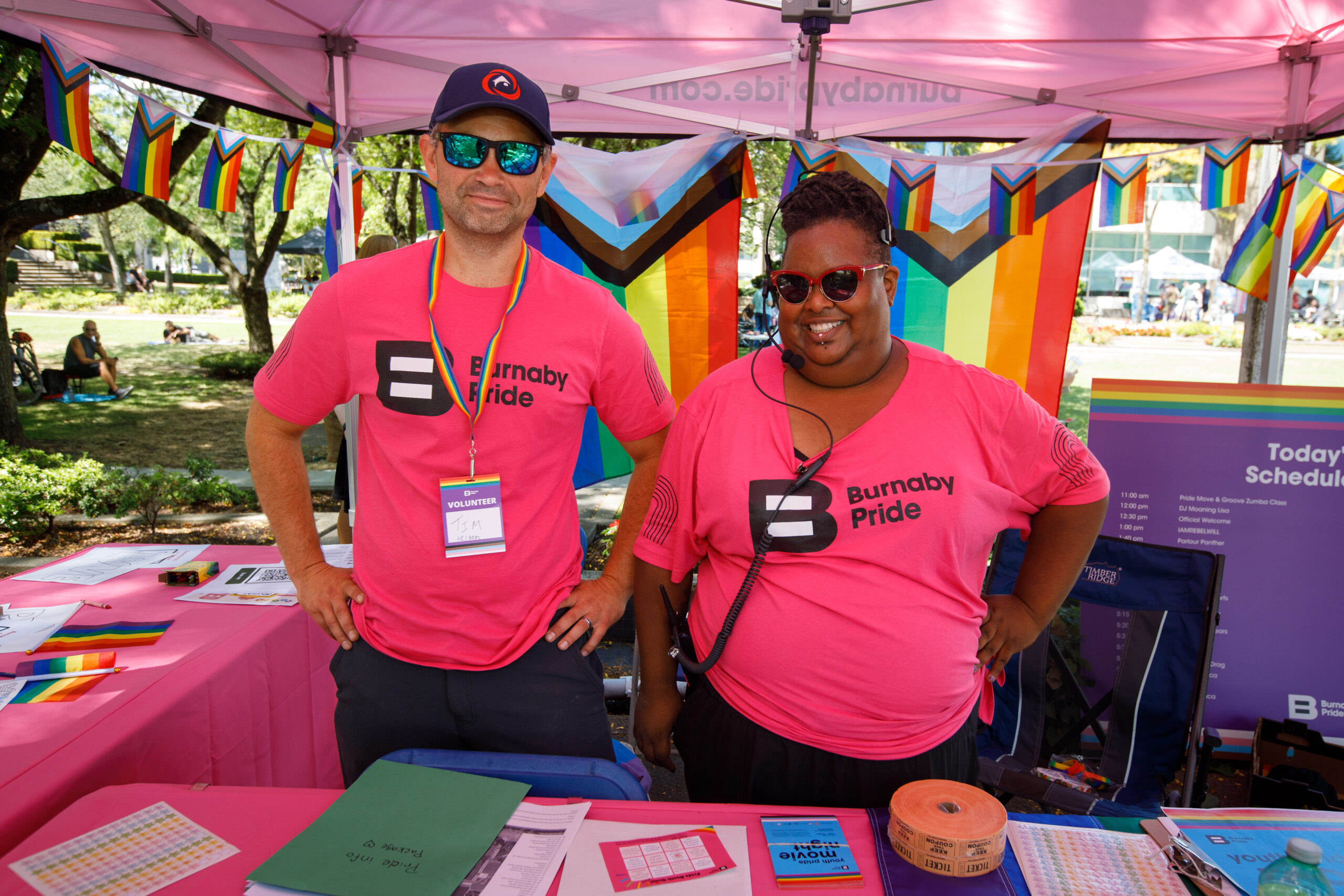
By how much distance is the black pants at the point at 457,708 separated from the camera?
5.65 ft

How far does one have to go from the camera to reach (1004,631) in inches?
74.5

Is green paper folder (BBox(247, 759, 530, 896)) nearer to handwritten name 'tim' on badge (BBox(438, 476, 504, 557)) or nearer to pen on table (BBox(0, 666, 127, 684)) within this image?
handwritten name 'tim' on badge (BBox(438, 476, 504, 557))

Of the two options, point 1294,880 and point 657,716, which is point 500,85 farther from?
point 1294,880

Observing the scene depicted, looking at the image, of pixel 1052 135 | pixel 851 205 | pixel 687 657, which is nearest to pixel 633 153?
pixel 1052 135

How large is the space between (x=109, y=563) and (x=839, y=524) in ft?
8.60

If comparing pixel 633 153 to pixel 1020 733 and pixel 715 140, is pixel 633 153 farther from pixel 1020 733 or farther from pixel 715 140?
pixel 1020 733

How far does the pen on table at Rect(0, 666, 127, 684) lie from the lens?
1907mm

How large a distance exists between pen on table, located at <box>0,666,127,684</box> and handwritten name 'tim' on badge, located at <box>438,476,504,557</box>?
1.03m

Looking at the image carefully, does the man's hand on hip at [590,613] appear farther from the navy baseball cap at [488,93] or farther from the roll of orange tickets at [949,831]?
the navy baseball cap at [488,93]

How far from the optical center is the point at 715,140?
11.4ft

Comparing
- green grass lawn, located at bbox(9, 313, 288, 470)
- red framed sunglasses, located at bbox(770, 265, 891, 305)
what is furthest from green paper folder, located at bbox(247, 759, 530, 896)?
green grass lawn, located at bbox(9, 313, 288, 470)

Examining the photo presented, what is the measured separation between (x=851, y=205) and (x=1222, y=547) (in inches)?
105

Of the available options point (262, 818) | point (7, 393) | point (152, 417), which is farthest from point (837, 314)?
point (152, 417)

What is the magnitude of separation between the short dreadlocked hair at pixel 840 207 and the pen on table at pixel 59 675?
196cm
